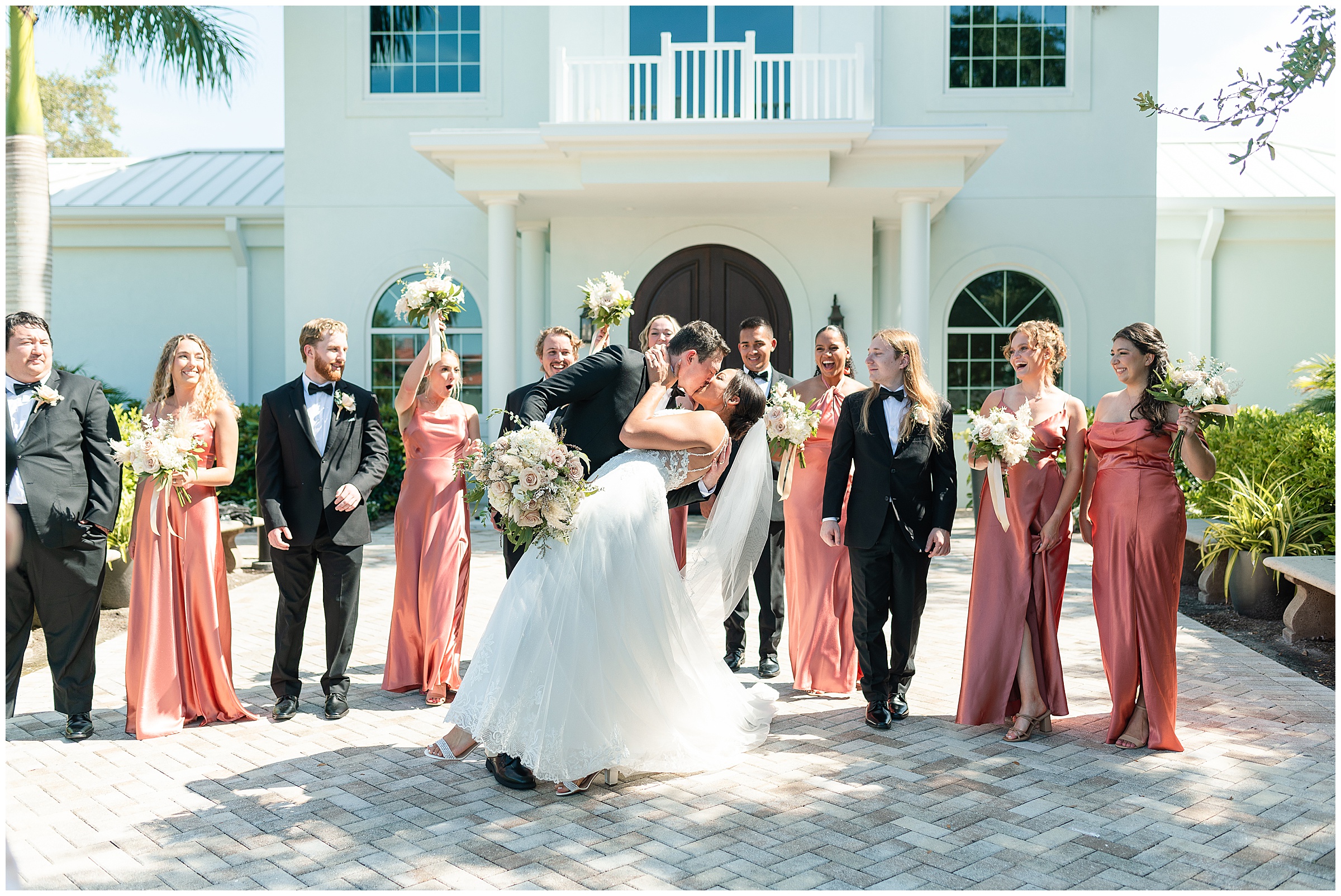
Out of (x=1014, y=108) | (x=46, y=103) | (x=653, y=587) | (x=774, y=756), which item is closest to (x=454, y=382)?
(x=653, y=587)

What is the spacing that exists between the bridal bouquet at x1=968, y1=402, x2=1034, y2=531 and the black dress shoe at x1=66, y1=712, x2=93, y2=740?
4705 mm

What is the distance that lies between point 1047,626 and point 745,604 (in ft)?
6.99

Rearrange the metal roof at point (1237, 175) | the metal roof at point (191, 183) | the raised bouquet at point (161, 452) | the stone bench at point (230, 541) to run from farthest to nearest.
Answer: the metal roof at point (191, 183) → the metal roof at point (1237, 175) → the stone bench at point (230, 541) → the raised bouquet at point (161, 452)

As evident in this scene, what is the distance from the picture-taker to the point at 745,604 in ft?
22.6

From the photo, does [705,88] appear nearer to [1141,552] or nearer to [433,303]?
[433,303]

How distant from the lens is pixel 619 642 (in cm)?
449

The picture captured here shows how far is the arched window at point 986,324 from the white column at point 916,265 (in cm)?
216

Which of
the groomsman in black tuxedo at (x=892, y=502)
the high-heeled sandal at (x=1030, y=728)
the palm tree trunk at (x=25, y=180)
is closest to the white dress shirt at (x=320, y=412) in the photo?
the groomsman in black tuxedo at (x=892, y=502)

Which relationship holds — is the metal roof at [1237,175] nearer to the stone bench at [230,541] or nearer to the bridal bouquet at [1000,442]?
the bridal bouquet at [1000,442]

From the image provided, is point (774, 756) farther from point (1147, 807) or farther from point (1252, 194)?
point (1252, 194)

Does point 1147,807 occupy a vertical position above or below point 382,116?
below

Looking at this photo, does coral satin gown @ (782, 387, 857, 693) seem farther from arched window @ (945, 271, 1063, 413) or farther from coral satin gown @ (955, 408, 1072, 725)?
arched window @ (945, 271, 1063, 413)

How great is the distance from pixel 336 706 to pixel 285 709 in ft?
0.87

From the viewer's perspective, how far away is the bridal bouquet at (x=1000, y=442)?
5.08 m
